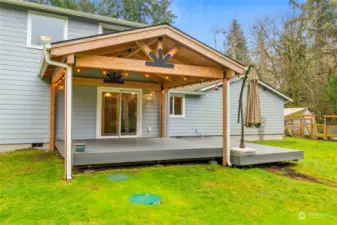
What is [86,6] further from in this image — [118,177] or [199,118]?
[118,177]

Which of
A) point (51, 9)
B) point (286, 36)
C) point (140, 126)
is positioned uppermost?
point (286, 36)

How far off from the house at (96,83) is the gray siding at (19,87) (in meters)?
0.03

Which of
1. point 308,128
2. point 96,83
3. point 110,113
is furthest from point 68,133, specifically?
point 308,128

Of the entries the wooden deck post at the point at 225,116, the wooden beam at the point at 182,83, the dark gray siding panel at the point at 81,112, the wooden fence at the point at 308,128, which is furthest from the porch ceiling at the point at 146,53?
the wooden fence at the point at 308,128

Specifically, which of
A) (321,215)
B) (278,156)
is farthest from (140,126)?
(321,215)

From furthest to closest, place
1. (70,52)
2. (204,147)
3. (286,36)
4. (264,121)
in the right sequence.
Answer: (286,36) → (264,121) → (204,147) → (70,52)

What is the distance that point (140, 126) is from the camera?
940 cm

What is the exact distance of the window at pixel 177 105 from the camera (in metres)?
10.9

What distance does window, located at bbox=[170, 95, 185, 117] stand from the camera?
10.9m

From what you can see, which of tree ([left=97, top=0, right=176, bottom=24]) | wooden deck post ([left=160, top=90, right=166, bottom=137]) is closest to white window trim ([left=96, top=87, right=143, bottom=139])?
wooden deck post ([left=160, top=90, right=166, bottom=137])

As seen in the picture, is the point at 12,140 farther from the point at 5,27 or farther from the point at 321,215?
the point at 321,215

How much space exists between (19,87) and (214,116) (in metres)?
8.35

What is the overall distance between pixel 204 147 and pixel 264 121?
8.19m

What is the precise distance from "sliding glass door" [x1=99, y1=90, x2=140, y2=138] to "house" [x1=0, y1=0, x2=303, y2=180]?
0.12 ft
